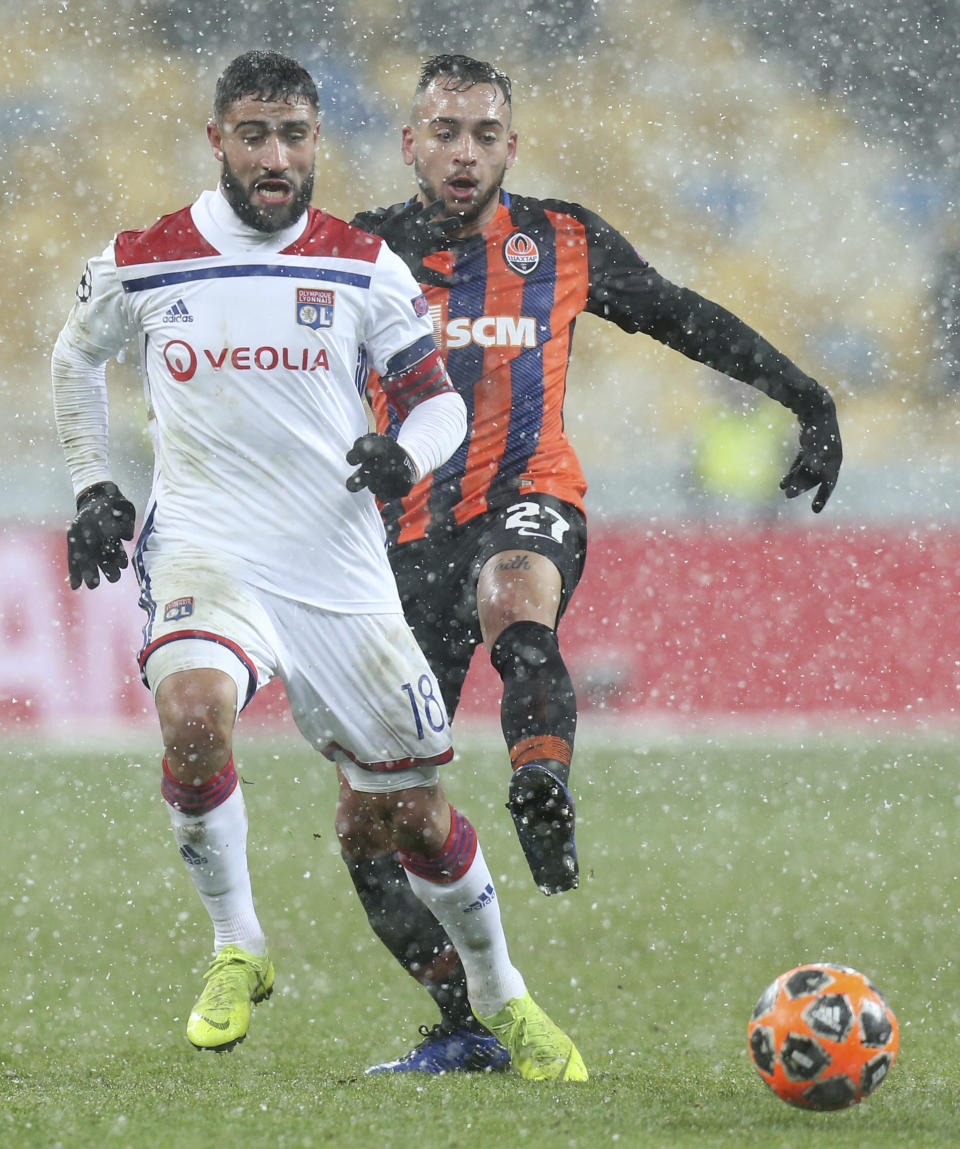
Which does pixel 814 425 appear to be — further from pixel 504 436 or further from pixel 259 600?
pixel 259 600

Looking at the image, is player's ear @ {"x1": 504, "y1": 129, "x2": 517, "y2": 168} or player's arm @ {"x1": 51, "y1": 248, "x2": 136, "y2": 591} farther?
player's ear @ {"x1": 504, "y1": 129, "x2": 517, "y2": 168}

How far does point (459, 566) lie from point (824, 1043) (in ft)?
5.72

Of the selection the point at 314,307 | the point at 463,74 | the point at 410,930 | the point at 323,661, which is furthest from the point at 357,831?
the point at 463,74

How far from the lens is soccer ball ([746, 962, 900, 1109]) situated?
321cm

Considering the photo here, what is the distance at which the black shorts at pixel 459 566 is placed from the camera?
4426 millimetres

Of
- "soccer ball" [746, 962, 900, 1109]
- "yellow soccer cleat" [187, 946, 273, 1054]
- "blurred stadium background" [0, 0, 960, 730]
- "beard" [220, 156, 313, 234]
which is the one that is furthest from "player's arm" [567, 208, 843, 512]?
"blurred stadium background" [0, 0, 960, 730]

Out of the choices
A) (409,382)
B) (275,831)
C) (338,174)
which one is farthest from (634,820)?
(338,174)

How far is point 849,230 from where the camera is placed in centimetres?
1641

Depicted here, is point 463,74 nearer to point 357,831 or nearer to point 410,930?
point 357,831

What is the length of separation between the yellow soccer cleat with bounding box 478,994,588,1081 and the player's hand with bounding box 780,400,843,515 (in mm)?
1509

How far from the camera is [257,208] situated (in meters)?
3.77

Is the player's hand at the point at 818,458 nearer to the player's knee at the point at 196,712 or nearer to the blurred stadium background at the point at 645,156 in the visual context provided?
the player's knee at the point at 196,712

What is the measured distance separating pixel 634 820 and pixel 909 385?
7.46 meters

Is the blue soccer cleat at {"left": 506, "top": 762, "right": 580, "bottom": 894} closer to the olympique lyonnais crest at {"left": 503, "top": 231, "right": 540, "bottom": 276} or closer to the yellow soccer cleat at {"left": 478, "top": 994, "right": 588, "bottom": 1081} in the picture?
the yellow soccer cleat at {"left": 478, "top": 994, "right": 588, "bottom": 1081}
